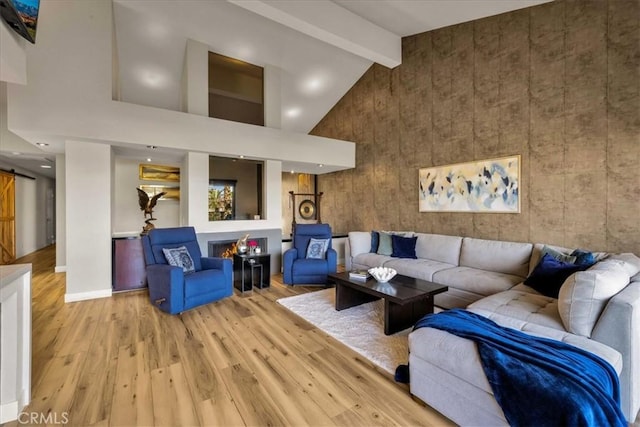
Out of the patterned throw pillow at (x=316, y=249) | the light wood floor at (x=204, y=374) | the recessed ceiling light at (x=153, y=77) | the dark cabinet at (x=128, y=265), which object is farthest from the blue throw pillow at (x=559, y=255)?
the recessed ceiling light at (x=153, y=77)

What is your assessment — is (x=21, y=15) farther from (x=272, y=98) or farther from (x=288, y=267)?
(x=272, y=98)

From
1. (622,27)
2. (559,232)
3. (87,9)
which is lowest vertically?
Answer: (559,232)

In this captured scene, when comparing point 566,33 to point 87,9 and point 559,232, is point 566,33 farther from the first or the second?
point 87,9

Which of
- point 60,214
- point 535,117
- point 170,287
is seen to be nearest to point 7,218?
point 60,214

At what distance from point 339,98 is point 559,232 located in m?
5.16

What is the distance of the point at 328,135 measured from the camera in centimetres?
719

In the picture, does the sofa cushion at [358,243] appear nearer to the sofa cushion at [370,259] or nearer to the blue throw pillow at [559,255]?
the sofa cushion at [370,259]

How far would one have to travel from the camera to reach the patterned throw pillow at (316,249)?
15.2 ft

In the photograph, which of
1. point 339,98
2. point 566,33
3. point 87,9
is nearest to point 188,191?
point 87,9

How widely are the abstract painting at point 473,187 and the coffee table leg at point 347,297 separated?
2209 millimetres

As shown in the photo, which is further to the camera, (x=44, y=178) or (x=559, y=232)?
(x=44, y=178)

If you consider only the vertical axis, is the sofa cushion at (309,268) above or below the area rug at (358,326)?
above

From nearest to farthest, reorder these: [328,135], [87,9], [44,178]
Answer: [87,9] < [328,135] < [44,178]
